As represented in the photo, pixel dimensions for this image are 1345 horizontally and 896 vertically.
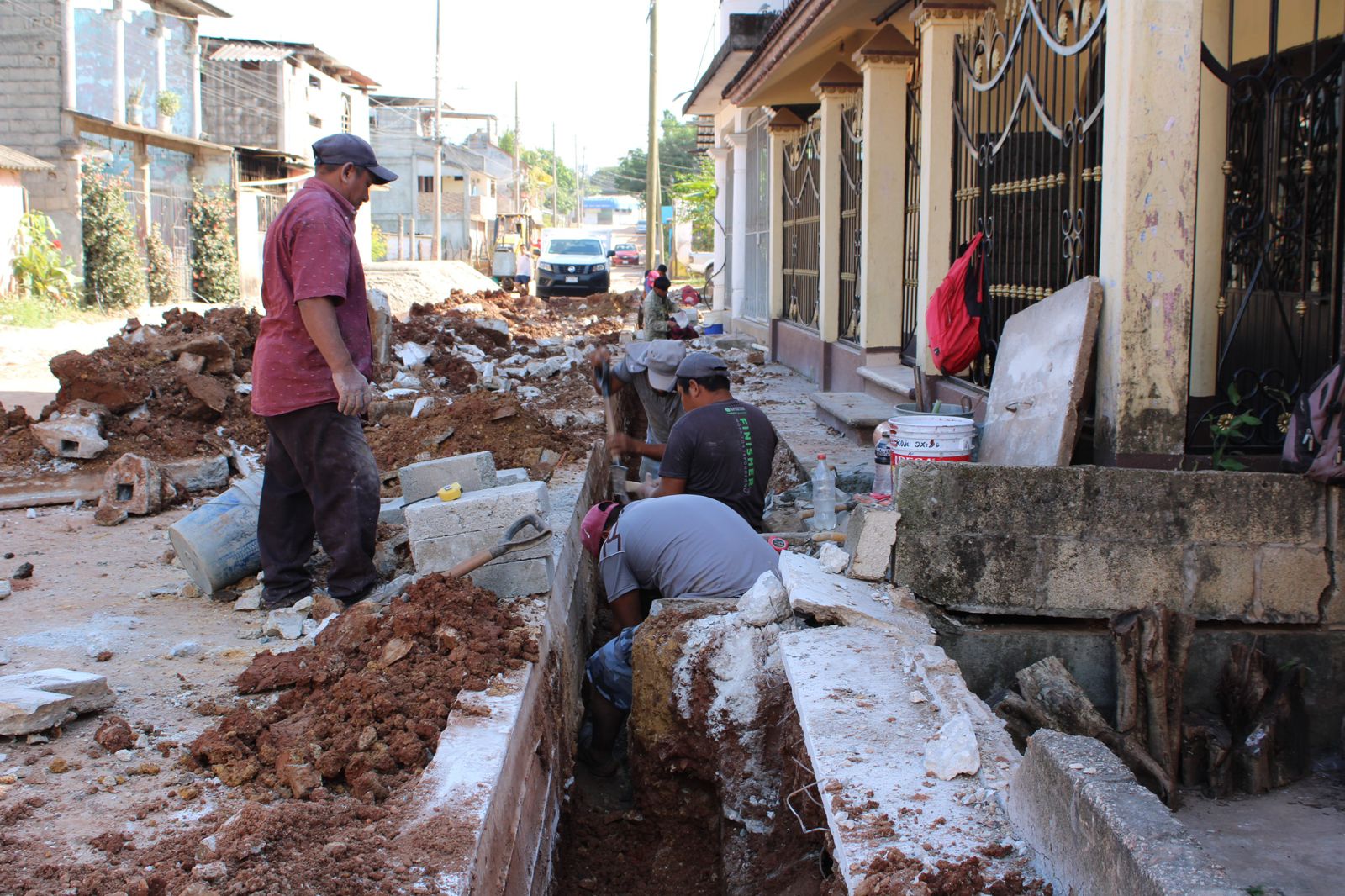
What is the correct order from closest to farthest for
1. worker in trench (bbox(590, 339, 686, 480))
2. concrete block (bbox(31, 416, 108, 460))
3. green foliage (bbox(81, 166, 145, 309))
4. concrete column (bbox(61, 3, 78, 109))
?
worker in trench (bbox(590, 339, 686, 480)) < concrete block (bbox(31, 416, 108, 460)) < green foliage (bbox(81, 166, 145, 309)) < concrete column (bbox(61, 3, 78, 109))

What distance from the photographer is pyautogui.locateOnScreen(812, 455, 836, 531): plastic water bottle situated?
562cm

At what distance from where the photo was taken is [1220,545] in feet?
13.5

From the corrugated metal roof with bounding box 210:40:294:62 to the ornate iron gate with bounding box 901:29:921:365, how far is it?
1084 inches

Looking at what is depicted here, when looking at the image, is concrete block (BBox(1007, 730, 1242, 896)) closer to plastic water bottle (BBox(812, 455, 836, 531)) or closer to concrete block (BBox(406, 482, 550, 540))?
concrete block (BBox(406, 482, 550, 540))

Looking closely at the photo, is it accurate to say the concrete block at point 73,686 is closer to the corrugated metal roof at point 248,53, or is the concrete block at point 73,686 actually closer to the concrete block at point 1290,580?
the concrete block at point 1290,580

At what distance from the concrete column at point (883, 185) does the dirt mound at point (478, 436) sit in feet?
8.97

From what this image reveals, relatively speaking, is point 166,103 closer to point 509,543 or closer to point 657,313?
point 657,313

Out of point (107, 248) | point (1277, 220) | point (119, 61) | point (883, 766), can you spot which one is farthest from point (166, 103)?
Result: point (883, 766)

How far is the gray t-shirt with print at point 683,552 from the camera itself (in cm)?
466

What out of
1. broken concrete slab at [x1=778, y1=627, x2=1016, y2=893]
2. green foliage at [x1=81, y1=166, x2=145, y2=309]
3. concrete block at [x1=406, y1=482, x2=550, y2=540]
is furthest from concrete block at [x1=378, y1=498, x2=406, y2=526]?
green foliage at [x1=81, y1=166, x2=145, y2=309]

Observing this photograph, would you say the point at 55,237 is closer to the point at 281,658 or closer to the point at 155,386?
the point at 155,386

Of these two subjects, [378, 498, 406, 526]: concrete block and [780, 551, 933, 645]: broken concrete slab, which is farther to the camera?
[378, 498, 406, 526]: concrete block

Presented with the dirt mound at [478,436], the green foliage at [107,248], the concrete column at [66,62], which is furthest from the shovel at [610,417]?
the concrete column at [66,62]

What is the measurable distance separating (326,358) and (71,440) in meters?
4.32
